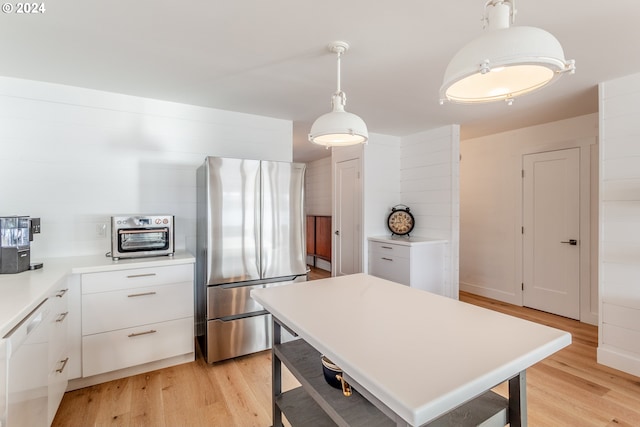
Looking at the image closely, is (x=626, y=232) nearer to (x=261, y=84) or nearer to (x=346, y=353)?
(x=346, y=353)

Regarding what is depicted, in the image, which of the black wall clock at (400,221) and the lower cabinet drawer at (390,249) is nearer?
the lower cabinet drawer at (390,249)

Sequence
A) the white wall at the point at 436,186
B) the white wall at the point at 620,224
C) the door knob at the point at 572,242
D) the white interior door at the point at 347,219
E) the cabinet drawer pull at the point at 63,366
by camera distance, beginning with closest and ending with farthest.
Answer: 1. the cabinet drawer pull at the point at 63,366
2. the white wall at the point at 620,224
3. the door knob at the point at 572,242
4. the white wall at the point at 436,186
5. the white interior door at the point at 347,219

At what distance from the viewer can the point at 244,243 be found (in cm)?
269

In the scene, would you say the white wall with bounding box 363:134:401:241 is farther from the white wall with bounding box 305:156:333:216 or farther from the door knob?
the door knob

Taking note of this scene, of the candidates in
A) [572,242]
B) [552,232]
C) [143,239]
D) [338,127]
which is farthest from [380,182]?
[143,239]

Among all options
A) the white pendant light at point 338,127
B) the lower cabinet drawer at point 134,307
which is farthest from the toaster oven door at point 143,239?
the white pendant light at point 338,127

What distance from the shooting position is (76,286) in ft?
7.06

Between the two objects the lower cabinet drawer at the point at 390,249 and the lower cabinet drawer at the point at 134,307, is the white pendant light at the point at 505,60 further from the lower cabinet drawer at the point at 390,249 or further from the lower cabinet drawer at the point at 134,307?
the lower cabinet drawer at the point at 390,249

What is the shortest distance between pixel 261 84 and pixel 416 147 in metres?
2.58

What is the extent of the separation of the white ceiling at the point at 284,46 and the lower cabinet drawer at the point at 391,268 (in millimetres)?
1862

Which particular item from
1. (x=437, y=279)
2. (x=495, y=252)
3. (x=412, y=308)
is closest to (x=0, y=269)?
(x=412, y=308)

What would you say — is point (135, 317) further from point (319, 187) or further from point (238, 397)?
point (319, 187)

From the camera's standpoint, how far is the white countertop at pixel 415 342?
0.81 m

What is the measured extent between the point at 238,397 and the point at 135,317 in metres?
1.00
